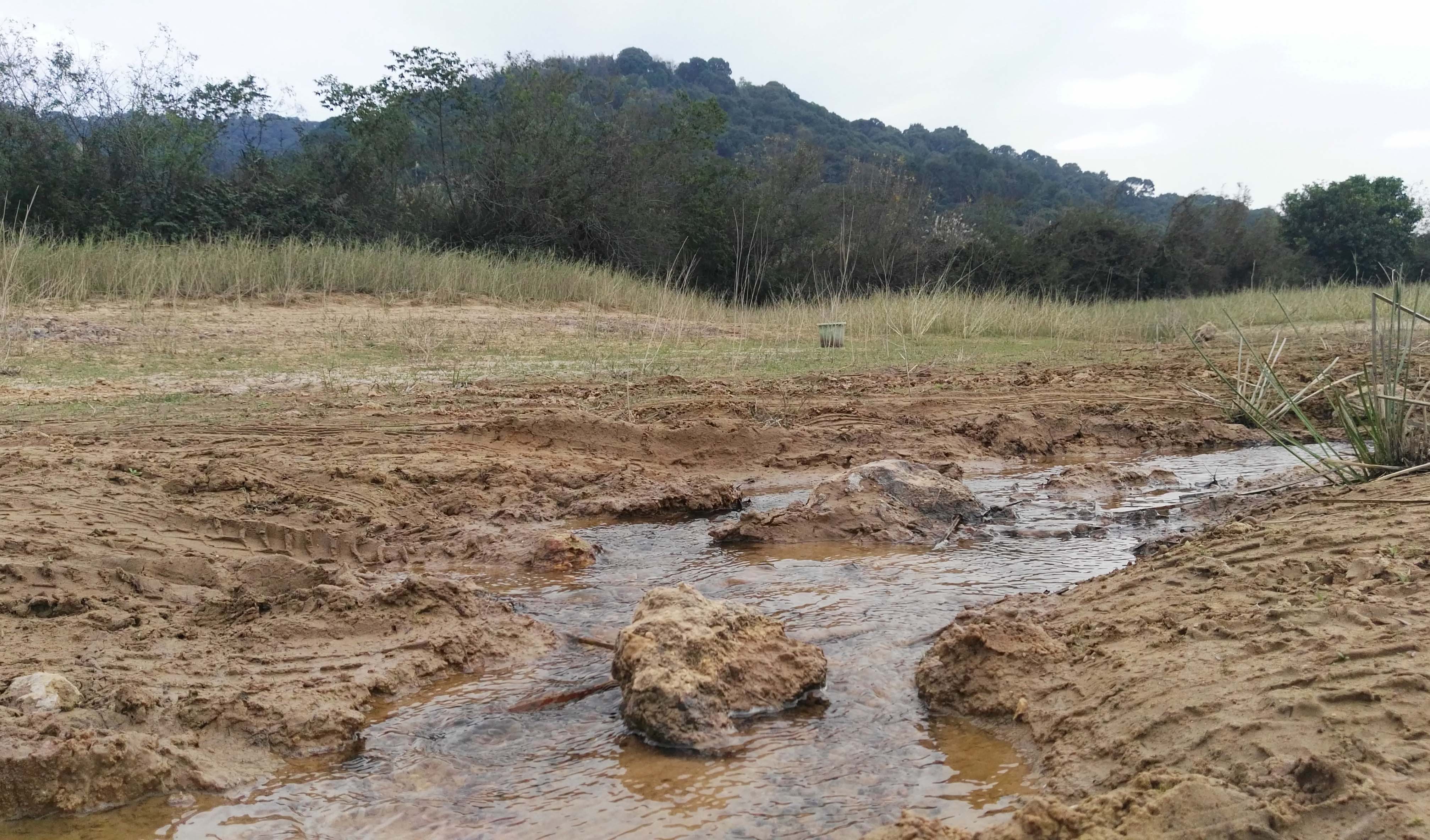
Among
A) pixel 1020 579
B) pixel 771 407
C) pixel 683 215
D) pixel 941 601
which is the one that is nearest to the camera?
pixel 941 601

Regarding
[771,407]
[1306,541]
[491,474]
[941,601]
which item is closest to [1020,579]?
[941,601]

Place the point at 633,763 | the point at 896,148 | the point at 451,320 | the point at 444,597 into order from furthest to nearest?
the point at 896,148 < the point at 451,320 < the point at 444,597 < the point at 633,763

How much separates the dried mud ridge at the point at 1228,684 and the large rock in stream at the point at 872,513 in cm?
115

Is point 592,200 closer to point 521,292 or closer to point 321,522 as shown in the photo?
point 521,292

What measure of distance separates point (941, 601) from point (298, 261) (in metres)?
11.8

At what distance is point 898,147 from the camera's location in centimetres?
5459

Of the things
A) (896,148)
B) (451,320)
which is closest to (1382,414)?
(451,320)

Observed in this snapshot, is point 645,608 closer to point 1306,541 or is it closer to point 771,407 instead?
point 1306,541

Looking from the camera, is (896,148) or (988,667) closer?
(988,667)

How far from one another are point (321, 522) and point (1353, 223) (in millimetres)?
35714

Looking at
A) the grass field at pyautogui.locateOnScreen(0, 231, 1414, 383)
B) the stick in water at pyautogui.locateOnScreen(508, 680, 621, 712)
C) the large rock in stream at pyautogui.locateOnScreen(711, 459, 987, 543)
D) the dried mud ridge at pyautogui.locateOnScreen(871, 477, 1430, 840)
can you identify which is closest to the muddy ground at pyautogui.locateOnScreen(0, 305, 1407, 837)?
the dried mud ridge at pyautogui.locateOnScreen(871, 477, 1430, 840)

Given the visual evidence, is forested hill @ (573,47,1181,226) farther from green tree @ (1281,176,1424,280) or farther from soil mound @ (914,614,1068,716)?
soil mound @ (914,614,1068,716)

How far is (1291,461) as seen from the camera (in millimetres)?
5887

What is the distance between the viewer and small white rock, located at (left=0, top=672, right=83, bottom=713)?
2.47 m
